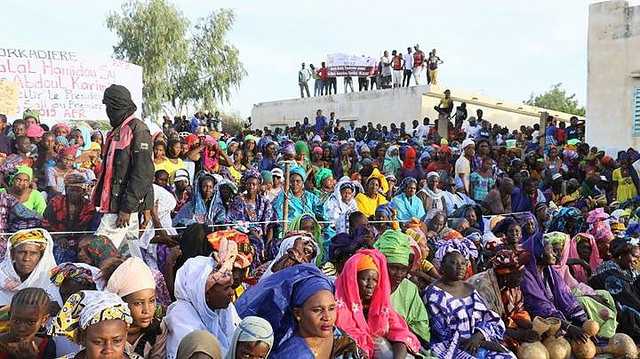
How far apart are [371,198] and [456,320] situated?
12.2ft

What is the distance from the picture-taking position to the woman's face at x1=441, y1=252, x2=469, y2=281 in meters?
5.47

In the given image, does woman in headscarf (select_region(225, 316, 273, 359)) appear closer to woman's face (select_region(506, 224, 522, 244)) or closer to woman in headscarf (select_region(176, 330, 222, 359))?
woman in headscarf (select_region(176, 330, 222, 359))

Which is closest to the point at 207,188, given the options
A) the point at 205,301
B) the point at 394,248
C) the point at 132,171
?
the point at 132,171

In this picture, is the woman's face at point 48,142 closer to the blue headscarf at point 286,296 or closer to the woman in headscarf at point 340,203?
the woman in headscarf at point 340,203

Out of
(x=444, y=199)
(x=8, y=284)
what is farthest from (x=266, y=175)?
(x=8, y=284)

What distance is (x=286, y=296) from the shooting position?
4.14 metres

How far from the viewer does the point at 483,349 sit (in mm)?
5348

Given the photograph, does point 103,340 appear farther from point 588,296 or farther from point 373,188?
point 373,188

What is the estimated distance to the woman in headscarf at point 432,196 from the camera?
9656 millimetres

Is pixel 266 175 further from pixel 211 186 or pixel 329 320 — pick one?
pixel 329 320

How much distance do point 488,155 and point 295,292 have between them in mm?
8934

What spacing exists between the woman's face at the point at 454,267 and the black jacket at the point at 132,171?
229 cm

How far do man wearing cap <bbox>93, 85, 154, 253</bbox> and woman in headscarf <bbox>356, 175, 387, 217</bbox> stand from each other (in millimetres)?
3722

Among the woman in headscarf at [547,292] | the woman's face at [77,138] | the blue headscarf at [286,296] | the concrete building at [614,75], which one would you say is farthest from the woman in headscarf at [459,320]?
the concrete building at [614,75]
